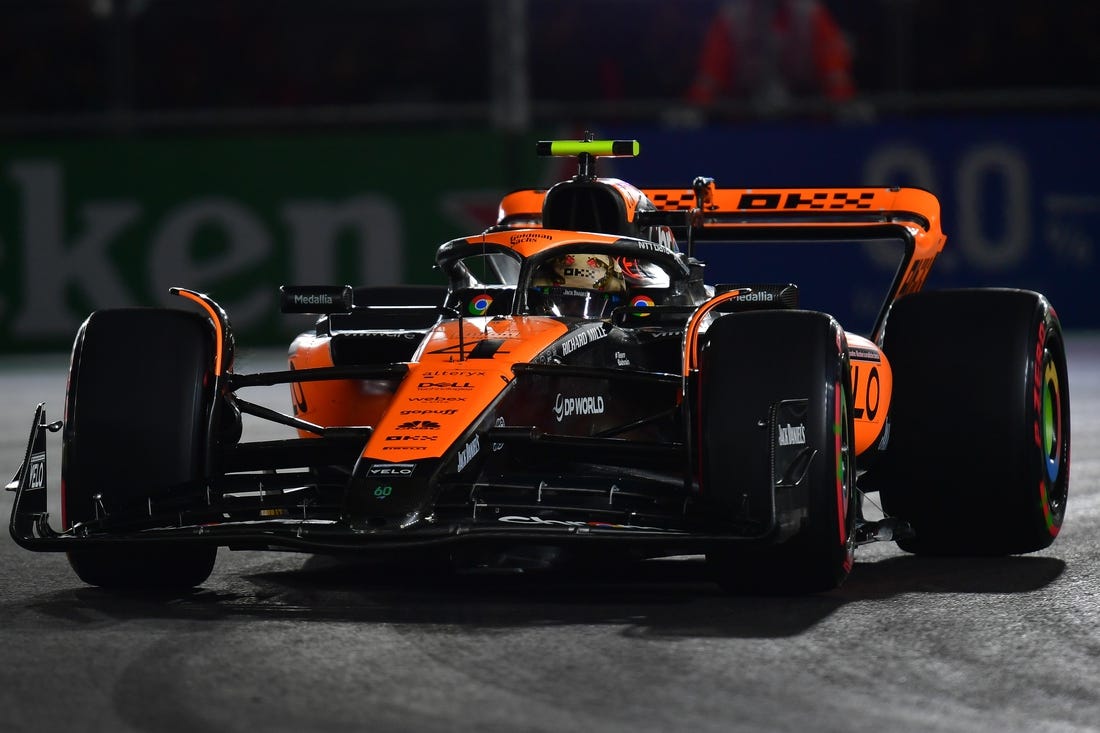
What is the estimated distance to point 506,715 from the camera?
4402 mm

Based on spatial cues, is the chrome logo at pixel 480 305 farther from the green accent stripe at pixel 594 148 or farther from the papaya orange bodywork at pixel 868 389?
the papaya orange bodywork at pixel 868 389

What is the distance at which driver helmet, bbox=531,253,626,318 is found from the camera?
7309mm

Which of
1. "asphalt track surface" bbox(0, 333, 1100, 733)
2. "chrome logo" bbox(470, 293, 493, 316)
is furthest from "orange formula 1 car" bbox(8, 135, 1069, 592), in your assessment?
"asphalt track surface" bbox(0, 333, 1100, 733)

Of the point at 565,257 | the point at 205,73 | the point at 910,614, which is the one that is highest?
the point at 205,73

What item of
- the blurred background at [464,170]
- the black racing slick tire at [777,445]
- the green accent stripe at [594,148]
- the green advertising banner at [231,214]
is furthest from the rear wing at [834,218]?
the green advertising banner at [231,214]

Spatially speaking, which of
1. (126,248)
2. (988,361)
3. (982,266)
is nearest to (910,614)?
(988,361)

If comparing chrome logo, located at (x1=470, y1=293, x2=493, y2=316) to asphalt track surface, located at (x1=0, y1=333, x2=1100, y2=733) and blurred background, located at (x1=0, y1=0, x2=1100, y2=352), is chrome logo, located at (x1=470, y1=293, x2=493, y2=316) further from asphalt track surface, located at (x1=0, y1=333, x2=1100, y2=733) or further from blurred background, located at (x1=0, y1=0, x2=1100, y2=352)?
blurred background, located at (x1=0, y1=0, x2=1100, y2=352)

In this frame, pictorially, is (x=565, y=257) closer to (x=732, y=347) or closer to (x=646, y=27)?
(x=732, y=347)

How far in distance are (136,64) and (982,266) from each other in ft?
32.9

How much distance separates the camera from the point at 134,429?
20.8 ft

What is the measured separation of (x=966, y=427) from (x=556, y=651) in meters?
2.41

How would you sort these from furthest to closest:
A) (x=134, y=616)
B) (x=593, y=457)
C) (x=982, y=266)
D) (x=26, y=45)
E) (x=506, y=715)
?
(x=26, y=45) → (x=982, y=266) → (x=593, y=457) → (x=134, y=616) → (x=506, y=715)

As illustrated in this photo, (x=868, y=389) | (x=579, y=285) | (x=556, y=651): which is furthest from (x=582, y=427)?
(x=556, y=651)

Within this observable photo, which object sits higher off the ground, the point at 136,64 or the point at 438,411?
the point at 136,64
